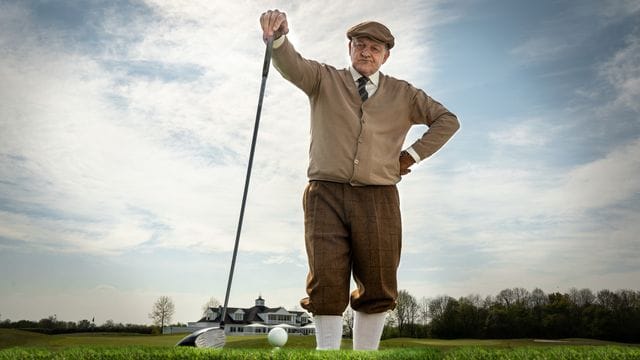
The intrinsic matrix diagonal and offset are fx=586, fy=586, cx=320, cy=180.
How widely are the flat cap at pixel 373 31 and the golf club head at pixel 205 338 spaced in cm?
244

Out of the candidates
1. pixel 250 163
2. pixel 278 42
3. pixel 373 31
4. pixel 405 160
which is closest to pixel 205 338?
pixel 250 163

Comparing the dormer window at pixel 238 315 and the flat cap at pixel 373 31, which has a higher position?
the flat cap at pixel 373 31

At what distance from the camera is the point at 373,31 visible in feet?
14.8

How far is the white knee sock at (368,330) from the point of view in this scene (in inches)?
168

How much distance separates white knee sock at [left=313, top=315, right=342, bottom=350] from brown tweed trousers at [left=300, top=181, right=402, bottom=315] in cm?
5

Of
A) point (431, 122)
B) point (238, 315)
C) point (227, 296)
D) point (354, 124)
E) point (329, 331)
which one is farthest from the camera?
point (238, 315)

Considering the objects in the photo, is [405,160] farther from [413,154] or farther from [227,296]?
[227,296]

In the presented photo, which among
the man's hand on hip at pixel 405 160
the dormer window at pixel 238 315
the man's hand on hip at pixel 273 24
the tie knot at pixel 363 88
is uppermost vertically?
the man's hand on hip at pixel 273 24

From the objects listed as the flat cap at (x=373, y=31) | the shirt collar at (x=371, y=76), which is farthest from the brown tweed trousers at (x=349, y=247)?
the flat cap at (x=373, y=31)

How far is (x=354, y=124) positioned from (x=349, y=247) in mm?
901

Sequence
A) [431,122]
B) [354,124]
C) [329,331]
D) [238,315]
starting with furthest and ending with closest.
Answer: [238,315] < [431,122] < [354,124] < [329,331]

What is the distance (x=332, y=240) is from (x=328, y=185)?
Result: 0.41 meters

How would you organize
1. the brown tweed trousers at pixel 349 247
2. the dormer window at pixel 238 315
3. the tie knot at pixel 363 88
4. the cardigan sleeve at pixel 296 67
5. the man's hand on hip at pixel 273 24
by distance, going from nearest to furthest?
the brown tweed trousers at pixel 349 247 → the man's hand on hip at pixel 273 24 → the cardigan sleeve at pixel 296 67 → the tie knot at pixel 363 88 → the dormer window at pixel 238 315

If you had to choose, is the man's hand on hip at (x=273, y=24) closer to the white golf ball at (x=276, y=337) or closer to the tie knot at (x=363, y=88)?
the tie knot at (x=363, y=88)
